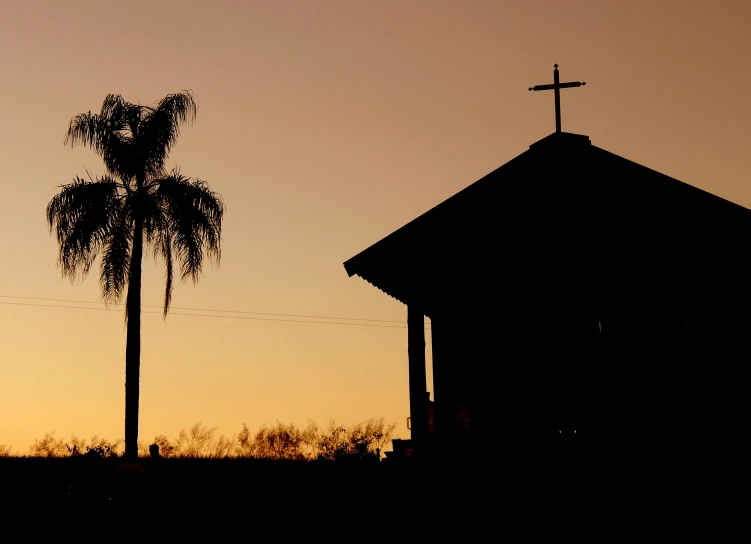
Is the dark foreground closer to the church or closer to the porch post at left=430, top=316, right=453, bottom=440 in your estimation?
the church

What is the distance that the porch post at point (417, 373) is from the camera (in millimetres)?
18781

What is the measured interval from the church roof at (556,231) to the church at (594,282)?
0.02 meters

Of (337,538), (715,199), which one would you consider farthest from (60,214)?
(715,199)

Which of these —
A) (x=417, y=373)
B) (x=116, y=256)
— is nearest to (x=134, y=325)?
(x=116, y=256)

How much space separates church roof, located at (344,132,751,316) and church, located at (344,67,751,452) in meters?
0.02

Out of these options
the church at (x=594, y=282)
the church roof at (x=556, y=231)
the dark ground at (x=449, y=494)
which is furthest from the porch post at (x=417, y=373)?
the dark ground at (x=449, y=494)

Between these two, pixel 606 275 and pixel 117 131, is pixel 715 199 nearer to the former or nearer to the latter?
pixel 606 275

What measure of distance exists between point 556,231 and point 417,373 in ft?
11.2

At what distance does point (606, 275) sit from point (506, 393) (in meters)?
3.17

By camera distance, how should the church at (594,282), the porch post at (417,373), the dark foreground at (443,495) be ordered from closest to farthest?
the dark foreground at (443,495) → the church at (594,282) → the porch post at (417,373)

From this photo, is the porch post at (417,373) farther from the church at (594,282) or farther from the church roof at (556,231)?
the church roof at (556,231)

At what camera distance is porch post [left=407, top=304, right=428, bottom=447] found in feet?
61.6

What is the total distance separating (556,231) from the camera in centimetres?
1892

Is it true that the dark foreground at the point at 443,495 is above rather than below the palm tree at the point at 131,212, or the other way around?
below
